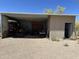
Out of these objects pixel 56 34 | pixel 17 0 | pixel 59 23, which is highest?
pixel 17 0

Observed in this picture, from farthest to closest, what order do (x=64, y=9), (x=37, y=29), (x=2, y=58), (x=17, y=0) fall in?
1. (x=64, y=9)
2. (x=37, y=29)
3. (x=17, y=0)
4. (x=2, y=58)

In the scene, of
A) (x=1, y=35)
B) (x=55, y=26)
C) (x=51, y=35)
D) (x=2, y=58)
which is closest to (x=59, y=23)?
(x=55, y=26)

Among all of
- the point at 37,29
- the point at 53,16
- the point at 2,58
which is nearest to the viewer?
the point at 2,58

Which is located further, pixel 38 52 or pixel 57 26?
pixel 57 26

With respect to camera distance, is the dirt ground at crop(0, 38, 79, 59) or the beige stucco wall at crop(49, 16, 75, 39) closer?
the dirt ground at crop(0, 38, 79, 59)

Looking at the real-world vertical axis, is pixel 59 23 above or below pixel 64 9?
below

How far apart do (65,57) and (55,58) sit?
600 mm

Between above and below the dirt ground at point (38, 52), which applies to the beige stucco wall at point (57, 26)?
above

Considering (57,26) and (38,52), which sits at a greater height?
(57,26)

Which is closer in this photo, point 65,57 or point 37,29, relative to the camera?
point 65,57

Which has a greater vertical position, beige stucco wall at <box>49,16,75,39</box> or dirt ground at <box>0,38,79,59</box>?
beige stucco wall at <box>49,16,75,39</box>

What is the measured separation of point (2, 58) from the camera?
682 cm

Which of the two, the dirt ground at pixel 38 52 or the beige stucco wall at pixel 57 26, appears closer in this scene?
the dirt ground at pixel 38 52

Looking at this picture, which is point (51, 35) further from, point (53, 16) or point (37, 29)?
point (37, 29)
